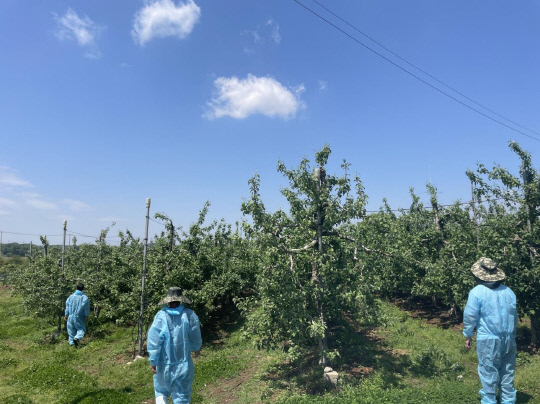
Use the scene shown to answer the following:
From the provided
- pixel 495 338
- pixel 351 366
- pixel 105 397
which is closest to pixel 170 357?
pixel 105 397

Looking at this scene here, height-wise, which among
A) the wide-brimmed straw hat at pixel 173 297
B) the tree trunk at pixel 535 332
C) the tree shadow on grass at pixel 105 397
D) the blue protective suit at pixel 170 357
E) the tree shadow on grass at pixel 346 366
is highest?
the wide-brimmed straw hat at pixel 173 297

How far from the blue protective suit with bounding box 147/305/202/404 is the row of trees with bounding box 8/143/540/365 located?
1.75m

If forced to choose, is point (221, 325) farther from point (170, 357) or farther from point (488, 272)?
point (488, 272)

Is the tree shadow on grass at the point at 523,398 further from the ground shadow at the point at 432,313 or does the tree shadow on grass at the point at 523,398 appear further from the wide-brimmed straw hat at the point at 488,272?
the ground shadow at the point at 432,313

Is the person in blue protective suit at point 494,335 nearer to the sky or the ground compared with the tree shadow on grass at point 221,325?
nearer to the sky

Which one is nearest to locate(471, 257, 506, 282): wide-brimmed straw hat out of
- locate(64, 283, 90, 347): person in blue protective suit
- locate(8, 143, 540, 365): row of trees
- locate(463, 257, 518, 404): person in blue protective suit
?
locate(463, 257, 518, 404): person in blue protective suit

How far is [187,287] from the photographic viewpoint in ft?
33.4

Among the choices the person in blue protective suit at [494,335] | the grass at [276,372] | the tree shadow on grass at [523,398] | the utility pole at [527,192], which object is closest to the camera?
the person in blue protective suit at [494,335]

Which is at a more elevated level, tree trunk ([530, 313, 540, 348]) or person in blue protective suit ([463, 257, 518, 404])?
person in blue protective suit ([463, 257, 518, 404])

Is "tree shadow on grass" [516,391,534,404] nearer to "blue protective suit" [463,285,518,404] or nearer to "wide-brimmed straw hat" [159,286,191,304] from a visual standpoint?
"blue protective suit" [463,285,518,404]

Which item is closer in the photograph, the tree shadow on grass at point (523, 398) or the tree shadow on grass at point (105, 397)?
the tree shadow on grass at point (523, 398)

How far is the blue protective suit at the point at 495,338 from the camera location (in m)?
4.89

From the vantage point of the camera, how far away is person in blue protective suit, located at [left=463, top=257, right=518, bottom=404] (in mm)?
4891

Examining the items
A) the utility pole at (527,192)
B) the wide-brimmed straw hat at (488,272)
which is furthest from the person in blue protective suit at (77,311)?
the utility pole at (527,192)
